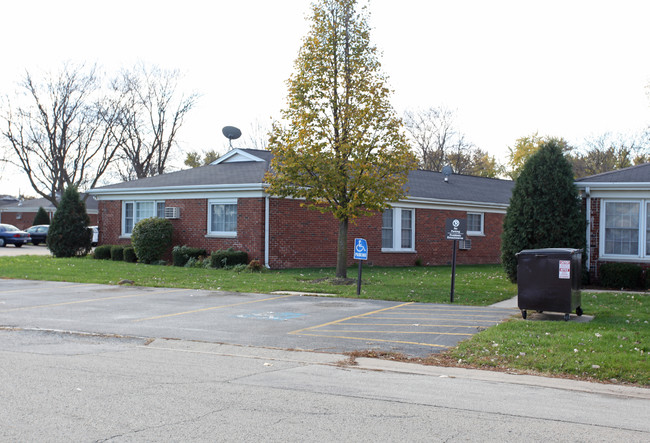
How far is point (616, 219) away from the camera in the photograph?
18328mm

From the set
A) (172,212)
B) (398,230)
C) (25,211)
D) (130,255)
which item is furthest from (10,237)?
(398,230)

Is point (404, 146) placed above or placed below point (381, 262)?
above

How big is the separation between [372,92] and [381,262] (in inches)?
385

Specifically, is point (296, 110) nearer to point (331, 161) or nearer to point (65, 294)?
point (331, 161)

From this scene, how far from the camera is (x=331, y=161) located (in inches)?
680

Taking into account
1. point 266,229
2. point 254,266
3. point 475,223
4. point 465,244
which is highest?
point 475,223

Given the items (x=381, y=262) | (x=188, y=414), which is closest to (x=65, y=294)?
(x=188, y=414)

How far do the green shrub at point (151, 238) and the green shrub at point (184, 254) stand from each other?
3.27 ft

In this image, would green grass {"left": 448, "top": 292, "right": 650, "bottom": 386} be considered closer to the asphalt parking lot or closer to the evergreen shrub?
the asphalt parking lot

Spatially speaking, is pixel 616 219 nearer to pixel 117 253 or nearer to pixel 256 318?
pixel 256 318

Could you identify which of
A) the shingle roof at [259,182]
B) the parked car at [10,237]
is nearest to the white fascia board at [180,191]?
the shingle roof at [259,182]

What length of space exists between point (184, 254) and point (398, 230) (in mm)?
8981

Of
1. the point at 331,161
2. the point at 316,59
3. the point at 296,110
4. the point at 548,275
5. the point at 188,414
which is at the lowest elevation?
the point at 188,414

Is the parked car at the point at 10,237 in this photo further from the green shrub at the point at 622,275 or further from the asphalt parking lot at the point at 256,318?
the green shrub at the point at 622,275
